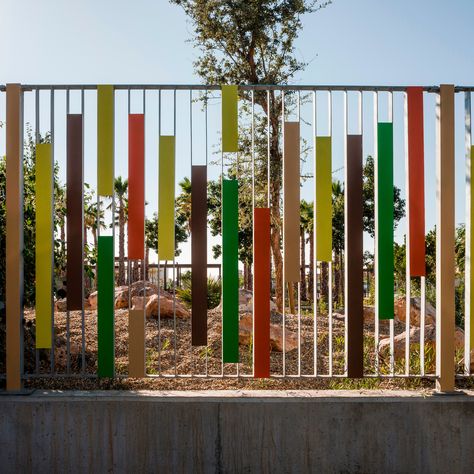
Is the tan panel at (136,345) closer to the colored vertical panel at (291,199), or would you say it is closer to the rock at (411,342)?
the colored vertical panel at (291,199)

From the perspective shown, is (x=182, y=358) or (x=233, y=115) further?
(x=182, y=358)

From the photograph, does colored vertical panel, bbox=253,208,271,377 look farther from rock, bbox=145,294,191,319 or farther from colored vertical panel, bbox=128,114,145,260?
rock, bbox=145,294,191,319

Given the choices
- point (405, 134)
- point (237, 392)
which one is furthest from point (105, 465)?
point (405, 134)

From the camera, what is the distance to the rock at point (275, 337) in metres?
6.30

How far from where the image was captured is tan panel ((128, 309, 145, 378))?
175 inches

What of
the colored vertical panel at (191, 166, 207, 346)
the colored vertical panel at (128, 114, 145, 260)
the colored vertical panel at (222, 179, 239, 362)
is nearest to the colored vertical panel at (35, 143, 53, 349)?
the colored vertical panel at (128, 114, 145, 260)

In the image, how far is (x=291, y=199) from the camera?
176 inches

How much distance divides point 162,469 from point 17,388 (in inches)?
52.8

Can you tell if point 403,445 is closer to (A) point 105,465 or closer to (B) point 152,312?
Result: (A) point 105,465

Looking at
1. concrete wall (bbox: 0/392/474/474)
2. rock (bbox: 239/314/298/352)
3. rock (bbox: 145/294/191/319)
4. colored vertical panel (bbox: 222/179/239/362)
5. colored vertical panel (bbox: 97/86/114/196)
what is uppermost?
colored vertical panel (bbox: 97/86/114/196)

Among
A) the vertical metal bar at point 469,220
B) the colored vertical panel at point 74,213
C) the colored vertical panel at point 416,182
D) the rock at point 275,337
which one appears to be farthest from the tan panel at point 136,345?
the vertical metal bar at point 469,220

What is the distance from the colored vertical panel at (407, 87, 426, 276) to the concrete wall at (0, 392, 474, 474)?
1198 millimetres

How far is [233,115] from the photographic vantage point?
176 inches

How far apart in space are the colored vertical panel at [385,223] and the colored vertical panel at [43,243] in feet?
8.83
